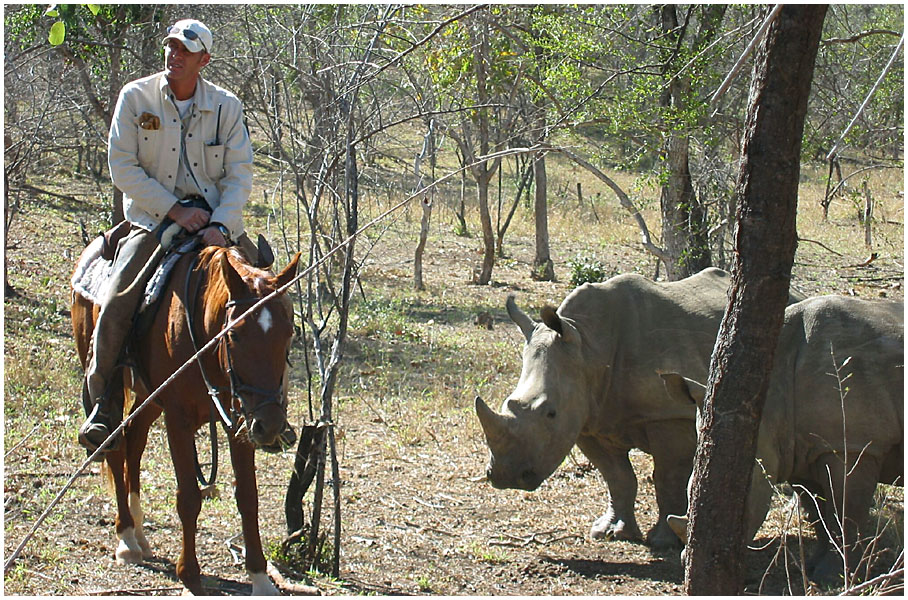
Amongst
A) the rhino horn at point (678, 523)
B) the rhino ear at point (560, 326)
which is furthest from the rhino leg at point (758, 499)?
the rhino ear at point (560, 326)

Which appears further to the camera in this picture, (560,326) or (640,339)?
(640,339)

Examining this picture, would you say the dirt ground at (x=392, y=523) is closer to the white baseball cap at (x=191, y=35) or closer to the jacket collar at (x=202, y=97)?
the jacket collar at (x=202, y=97)

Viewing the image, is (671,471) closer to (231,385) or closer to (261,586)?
(261,586)

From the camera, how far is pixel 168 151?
5891 mm

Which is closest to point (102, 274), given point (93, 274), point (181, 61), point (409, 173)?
point (93, 274)

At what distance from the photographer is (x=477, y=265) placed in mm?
19484

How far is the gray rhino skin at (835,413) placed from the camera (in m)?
6.23

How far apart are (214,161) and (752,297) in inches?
136

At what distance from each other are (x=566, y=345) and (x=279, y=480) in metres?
2.53

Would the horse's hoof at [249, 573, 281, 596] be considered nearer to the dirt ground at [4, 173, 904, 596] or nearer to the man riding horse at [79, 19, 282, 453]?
the dirt ground at [4, 173, 904, 596]

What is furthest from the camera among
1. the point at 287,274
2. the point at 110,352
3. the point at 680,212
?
the point at 680,212

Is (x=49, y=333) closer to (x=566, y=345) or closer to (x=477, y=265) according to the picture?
(x=566, y=345)

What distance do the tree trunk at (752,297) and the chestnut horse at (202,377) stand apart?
6.38 ft

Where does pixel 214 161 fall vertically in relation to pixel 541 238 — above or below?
above
